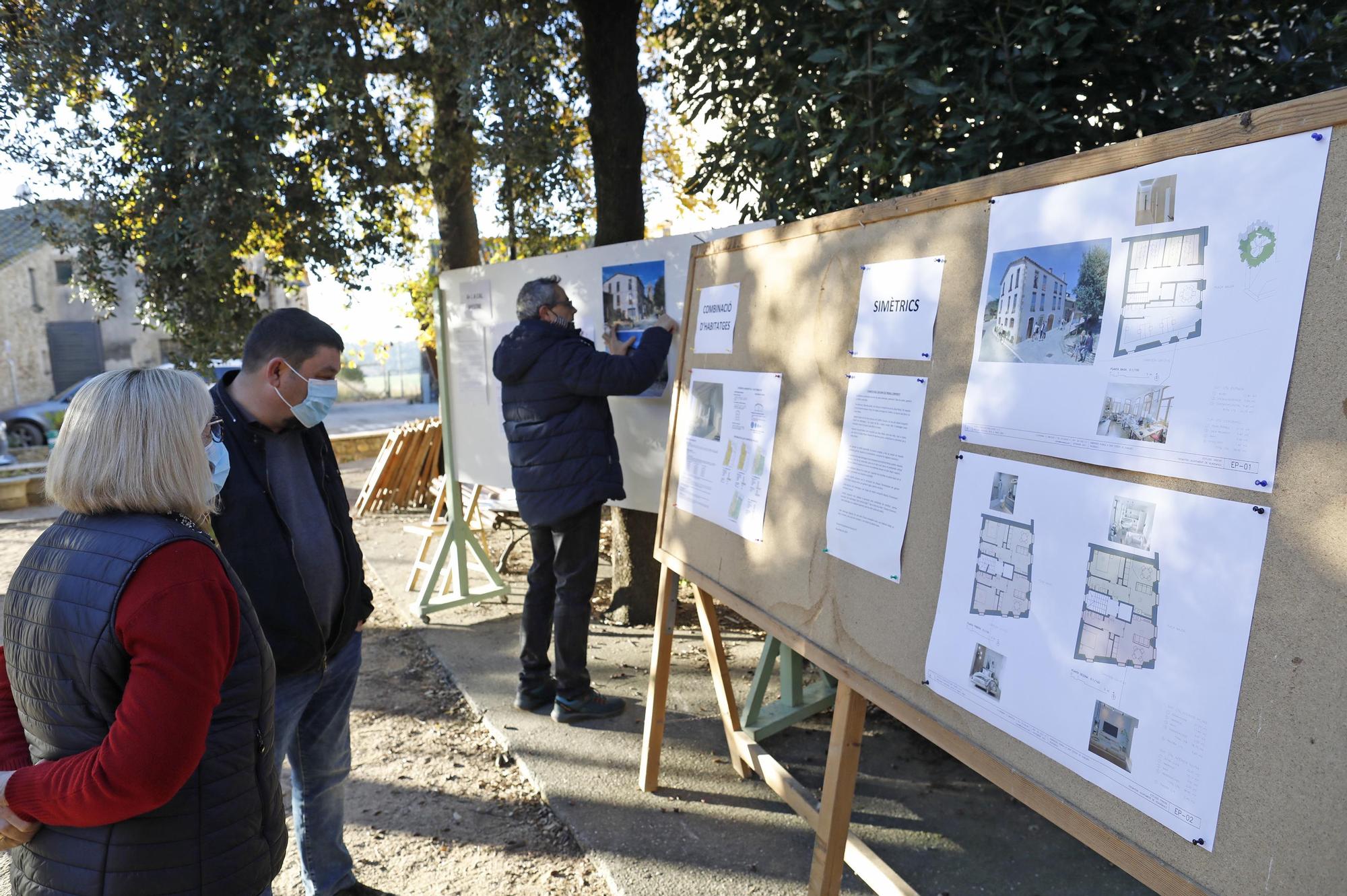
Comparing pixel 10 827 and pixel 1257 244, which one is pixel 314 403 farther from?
pixel 1257 244

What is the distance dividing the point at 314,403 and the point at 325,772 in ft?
3.98

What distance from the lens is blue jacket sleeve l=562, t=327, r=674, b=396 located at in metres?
3.84

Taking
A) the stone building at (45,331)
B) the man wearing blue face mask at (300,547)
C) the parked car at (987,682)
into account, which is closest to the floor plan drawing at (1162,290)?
the parked car at (987,682)

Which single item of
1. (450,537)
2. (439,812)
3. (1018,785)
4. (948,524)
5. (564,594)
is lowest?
(439,812)

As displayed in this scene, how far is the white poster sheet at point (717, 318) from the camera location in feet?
9.52

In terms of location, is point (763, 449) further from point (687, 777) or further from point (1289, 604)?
point (687, 777)

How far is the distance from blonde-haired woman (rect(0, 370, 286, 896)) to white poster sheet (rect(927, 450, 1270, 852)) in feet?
4.85

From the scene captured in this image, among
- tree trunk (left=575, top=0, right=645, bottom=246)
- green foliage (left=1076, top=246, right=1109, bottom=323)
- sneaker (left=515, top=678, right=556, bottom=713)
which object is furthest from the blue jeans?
tree trunk (left=575, top=0, right=645, bottom=246)

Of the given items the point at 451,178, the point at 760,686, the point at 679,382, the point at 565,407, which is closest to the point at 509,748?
the point at 760,686

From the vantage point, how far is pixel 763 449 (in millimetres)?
2617

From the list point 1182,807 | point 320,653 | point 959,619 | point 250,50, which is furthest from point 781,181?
point 250,50

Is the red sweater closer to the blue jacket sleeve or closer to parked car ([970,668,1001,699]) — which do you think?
parked car ([970,668,1001,699])

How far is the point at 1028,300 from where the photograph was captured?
164 centimetres

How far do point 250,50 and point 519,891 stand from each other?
4.64 meters
